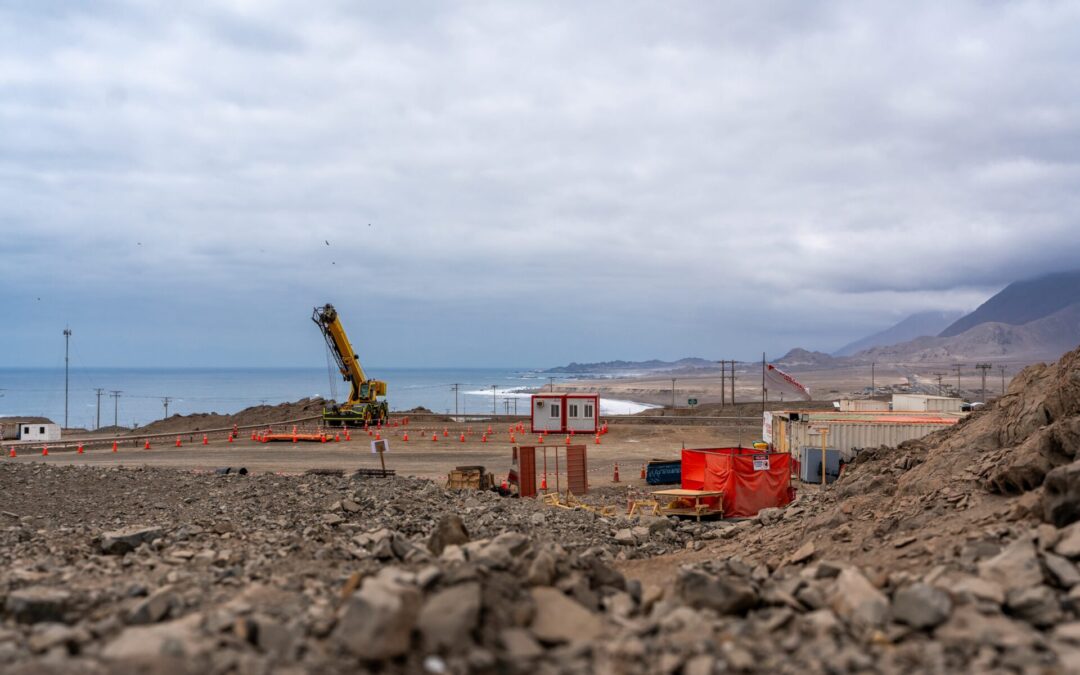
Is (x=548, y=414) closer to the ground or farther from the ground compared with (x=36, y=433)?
farther from the ground

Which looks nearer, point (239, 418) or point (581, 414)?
point (581, 414)

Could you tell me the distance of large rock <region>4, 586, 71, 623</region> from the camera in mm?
7160

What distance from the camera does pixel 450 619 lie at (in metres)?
5.79

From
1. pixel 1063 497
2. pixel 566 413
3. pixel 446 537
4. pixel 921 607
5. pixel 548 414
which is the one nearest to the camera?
pixel 921 607

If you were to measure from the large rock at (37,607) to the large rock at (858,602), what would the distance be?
23.5 ft

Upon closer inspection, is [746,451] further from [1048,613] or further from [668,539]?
[1048,613]

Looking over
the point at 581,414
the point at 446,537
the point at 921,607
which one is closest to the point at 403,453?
the point at 581,414

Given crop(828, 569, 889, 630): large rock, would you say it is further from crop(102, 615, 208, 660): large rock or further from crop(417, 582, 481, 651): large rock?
crop(102, 615, 208, 660): large rock

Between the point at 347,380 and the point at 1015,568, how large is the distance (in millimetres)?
46780

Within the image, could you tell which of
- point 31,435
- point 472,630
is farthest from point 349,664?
point 31,435

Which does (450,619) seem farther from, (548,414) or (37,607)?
(548,414)

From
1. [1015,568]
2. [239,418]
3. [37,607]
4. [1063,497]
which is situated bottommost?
[239,418]

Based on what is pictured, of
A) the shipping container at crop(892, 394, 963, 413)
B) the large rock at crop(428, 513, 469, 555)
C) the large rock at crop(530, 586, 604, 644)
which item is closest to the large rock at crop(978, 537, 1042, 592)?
the large rock at crop(530, 586, 604, 644)

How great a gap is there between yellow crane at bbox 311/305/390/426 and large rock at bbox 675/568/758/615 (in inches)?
1711
